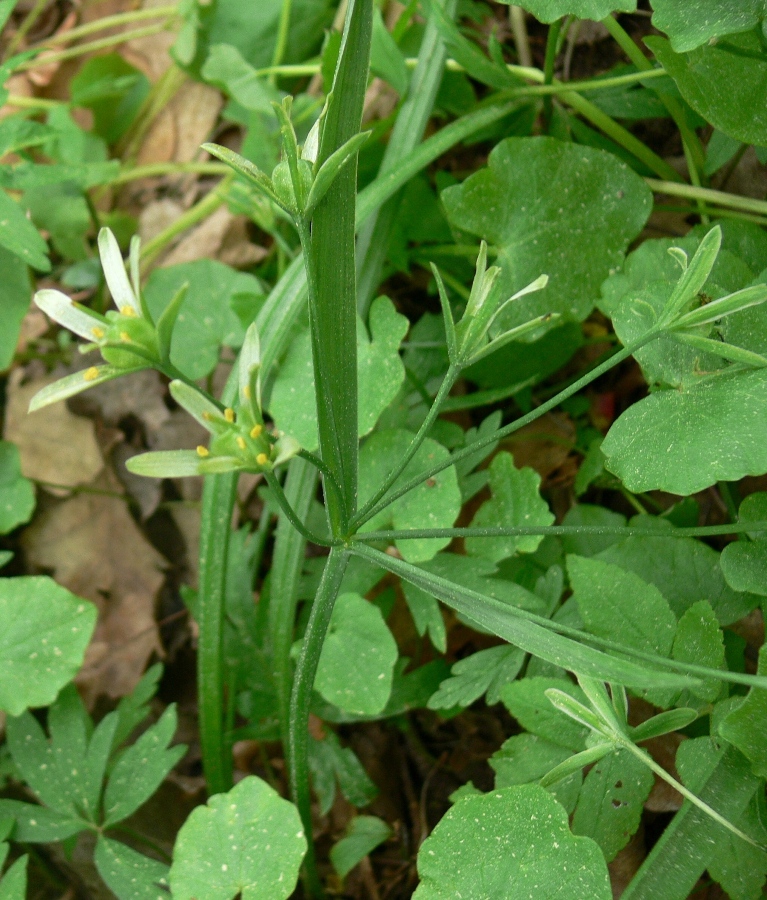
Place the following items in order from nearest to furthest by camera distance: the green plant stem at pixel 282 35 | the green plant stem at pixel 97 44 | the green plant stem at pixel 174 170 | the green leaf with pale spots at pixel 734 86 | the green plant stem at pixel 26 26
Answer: the green leaf with pale spots at pixel 734 86, the green plant stem at pixel 282 35, the green plant stem at pixel 174 170, the green plant stem at pixel 97 44, the green plant stem at pixel 26 26

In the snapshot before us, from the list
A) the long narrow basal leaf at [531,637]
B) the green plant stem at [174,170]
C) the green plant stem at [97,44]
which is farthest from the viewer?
the green plant stem at [97,44]

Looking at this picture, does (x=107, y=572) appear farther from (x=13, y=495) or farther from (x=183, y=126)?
(x=183, y=126)

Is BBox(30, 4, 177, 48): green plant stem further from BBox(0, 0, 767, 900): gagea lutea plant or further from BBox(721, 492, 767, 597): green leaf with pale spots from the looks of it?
BBox(721, 492, 767, 597): green leaf with pale spots

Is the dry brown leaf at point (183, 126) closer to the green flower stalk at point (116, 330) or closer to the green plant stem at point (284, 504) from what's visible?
the green flower stalk at point (116, 330)

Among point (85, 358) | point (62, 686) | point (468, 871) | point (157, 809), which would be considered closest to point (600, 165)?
point (468, 871)

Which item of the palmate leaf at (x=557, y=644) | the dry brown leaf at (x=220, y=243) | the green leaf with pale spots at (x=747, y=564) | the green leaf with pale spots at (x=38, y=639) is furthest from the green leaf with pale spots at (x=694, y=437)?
the dry brown leaf at (x=220, y=243)

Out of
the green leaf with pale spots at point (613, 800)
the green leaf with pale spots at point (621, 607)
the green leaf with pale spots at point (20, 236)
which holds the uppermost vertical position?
the green leaf with pale spots at point (20, 236)

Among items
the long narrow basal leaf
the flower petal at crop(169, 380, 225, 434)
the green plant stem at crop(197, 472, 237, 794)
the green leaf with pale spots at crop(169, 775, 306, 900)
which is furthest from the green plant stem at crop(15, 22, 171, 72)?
the green leaf with pale spots at crop(169, 775, 306, 900)
